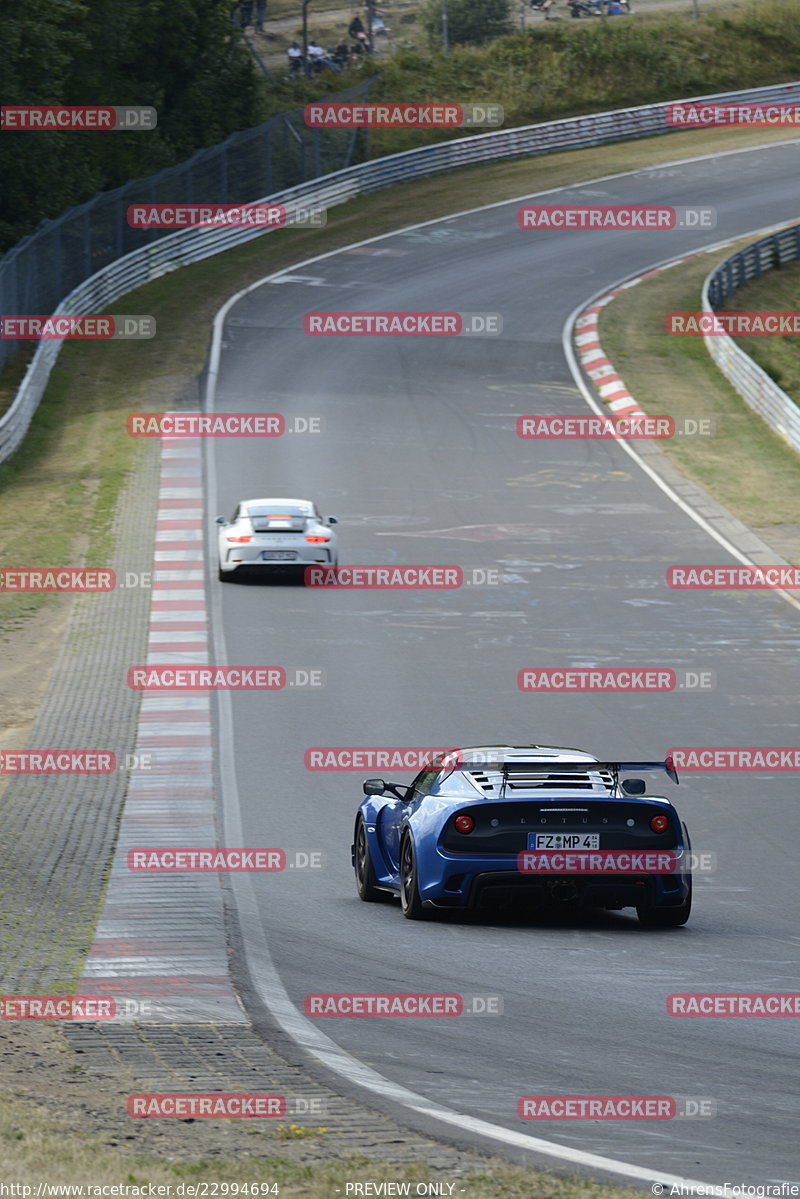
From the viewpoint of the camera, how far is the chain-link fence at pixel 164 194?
40750 millimetres

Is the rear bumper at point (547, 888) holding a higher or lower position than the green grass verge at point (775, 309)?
lower

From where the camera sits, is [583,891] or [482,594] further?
[482,594]

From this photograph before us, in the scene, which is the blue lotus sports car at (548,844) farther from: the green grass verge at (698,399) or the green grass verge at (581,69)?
the green grass verge at (581,69)

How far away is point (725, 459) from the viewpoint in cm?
3384

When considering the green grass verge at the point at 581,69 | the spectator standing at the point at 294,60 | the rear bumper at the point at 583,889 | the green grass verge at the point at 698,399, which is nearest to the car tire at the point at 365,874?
the rear bumper at the point at 583,889

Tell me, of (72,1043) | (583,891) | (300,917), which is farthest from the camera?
(300,917)

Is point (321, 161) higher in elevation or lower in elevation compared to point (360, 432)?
higher

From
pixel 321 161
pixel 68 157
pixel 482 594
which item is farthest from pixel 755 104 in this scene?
pixel 482 594

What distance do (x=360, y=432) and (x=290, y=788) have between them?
21293 millimetres

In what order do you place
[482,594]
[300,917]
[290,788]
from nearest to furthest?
1. [300,917]
2. [290,788]
3. [482,594]

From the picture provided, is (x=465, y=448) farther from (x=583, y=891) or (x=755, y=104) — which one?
(x=755, y=104)

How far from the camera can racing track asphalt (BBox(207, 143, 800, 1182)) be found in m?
7.62

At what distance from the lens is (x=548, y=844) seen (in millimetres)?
10047

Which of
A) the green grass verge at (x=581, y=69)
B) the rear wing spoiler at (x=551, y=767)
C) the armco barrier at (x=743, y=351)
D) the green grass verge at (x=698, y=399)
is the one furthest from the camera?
the green grass verge at (x=581, y=69)
